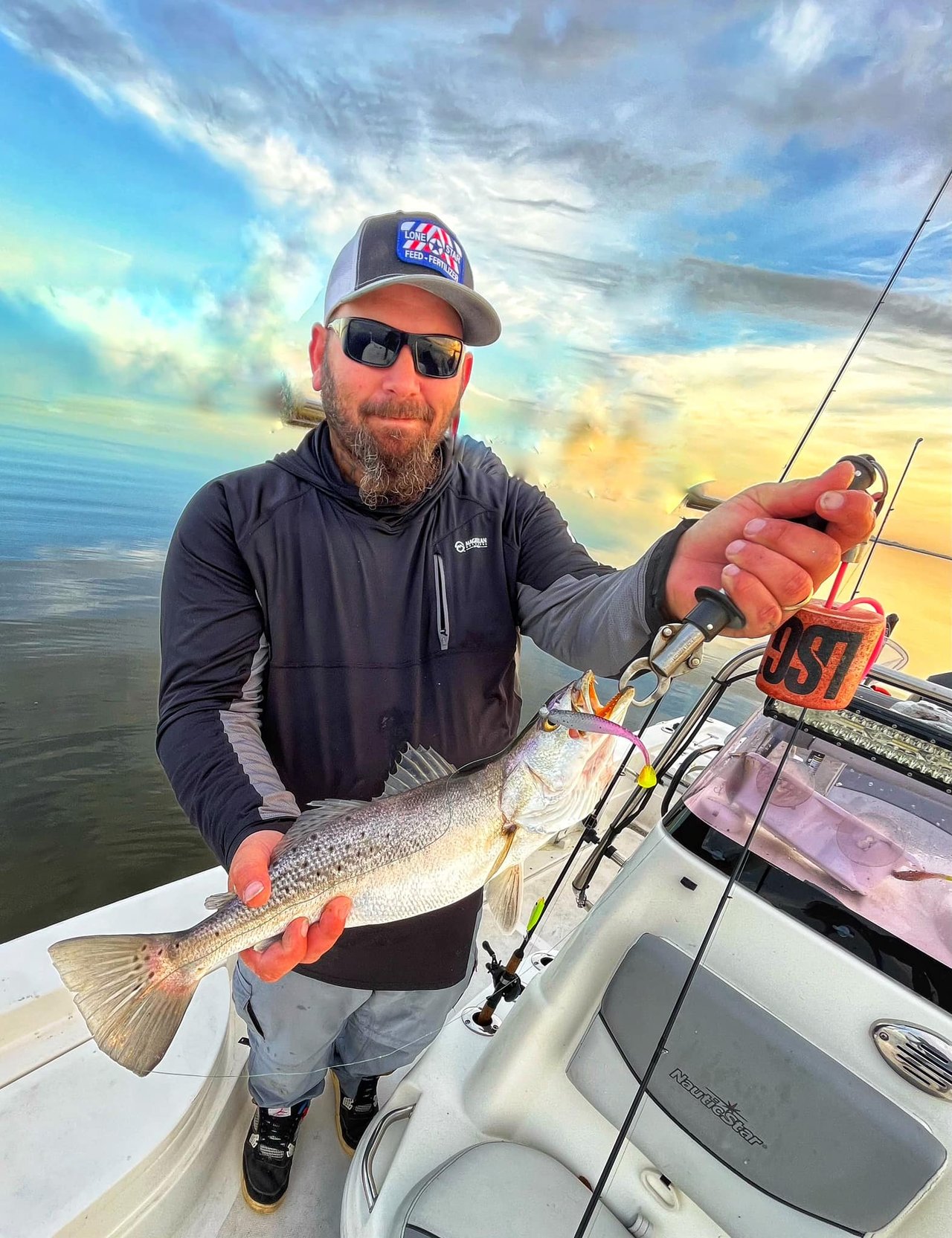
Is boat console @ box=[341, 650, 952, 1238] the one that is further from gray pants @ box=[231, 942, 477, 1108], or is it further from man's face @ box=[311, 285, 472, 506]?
man's face @ box=[311, 285, 472, 506]

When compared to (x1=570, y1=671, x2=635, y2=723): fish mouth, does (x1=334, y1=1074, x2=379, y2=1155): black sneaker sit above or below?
below

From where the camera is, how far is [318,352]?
2.26 m

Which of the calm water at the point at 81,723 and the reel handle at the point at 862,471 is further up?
the reel handle at the point at 862,471

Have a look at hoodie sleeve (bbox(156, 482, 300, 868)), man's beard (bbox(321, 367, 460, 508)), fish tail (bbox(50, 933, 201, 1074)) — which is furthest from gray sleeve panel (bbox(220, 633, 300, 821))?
man's beard (bbox(321, 367, 460, 508))

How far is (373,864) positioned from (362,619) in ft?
2.56

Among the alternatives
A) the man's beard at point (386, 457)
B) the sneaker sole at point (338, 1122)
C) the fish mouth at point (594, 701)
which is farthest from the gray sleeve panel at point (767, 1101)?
the sneaker sole at point (338, 1122)

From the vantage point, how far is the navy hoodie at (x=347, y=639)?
5.80 feet

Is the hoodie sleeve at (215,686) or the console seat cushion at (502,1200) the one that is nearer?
the console seat cushion at (502,1200)

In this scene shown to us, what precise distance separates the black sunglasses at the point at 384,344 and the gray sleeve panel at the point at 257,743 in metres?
1.08

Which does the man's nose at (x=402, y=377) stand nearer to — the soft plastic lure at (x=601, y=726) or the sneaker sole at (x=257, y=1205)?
the soft plastic lure at (x=601, y=726)

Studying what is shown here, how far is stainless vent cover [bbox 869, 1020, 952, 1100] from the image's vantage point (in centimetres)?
113

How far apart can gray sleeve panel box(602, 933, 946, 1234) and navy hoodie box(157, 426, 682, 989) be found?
83cm

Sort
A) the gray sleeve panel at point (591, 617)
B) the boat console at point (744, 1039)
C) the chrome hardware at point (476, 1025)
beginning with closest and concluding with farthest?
the boat console at point (744, 1039) < the gray sleeve panel at point (591, 617) < the chrome hardware at point (476, 1025)

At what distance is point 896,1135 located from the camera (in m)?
1.12
